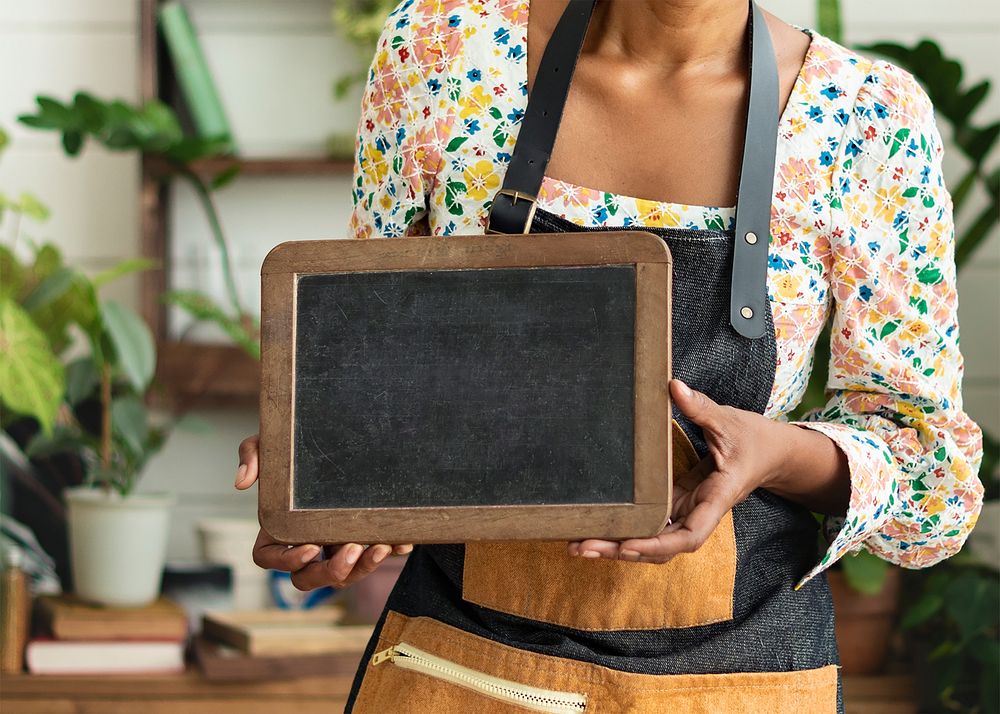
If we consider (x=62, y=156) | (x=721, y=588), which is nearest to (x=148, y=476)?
(x=62, y=156)

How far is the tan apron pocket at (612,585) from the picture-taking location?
82 cm

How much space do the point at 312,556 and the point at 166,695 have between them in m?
1.20

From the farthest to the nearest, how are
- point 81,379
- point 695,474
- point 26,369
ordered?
point 81,379
point 26,369
point 695,474

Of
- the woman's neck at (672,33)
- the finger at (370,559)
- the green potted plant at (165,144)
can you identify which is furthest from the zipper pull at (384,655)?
the green potted plant at (165,144)

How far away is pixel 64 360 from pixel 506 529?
1.74m

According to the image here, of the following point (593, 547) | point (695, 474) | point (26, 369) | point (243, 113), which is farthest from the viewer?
point (243, 113)

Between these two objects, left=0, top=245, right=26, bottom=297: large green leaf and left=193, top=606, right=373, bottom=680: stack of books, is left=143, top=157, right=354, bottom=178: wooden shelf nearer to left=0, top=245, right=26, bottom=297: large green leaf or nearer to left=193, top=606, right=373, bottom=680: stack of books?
left=0, top=245, right=26, bottom=297: large green leaf

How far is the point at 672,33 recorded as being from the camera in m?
0.87

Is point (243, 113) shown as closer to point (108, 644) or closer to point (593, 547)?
point (108, 644)

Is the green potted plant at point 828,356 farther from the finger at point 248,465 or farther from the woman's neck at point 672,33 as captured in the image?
the finger at point 248,465

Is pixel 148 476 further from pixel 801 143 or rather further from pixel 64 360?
pixel 801 143

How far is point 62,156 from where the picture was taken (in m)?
2.26

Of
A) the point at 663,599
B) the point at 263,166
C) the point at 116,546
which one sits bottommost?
the point at 116,546

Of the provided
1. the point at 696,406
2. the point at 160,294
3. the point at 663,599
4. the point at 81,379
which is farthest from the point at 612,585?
the point at 160,294
